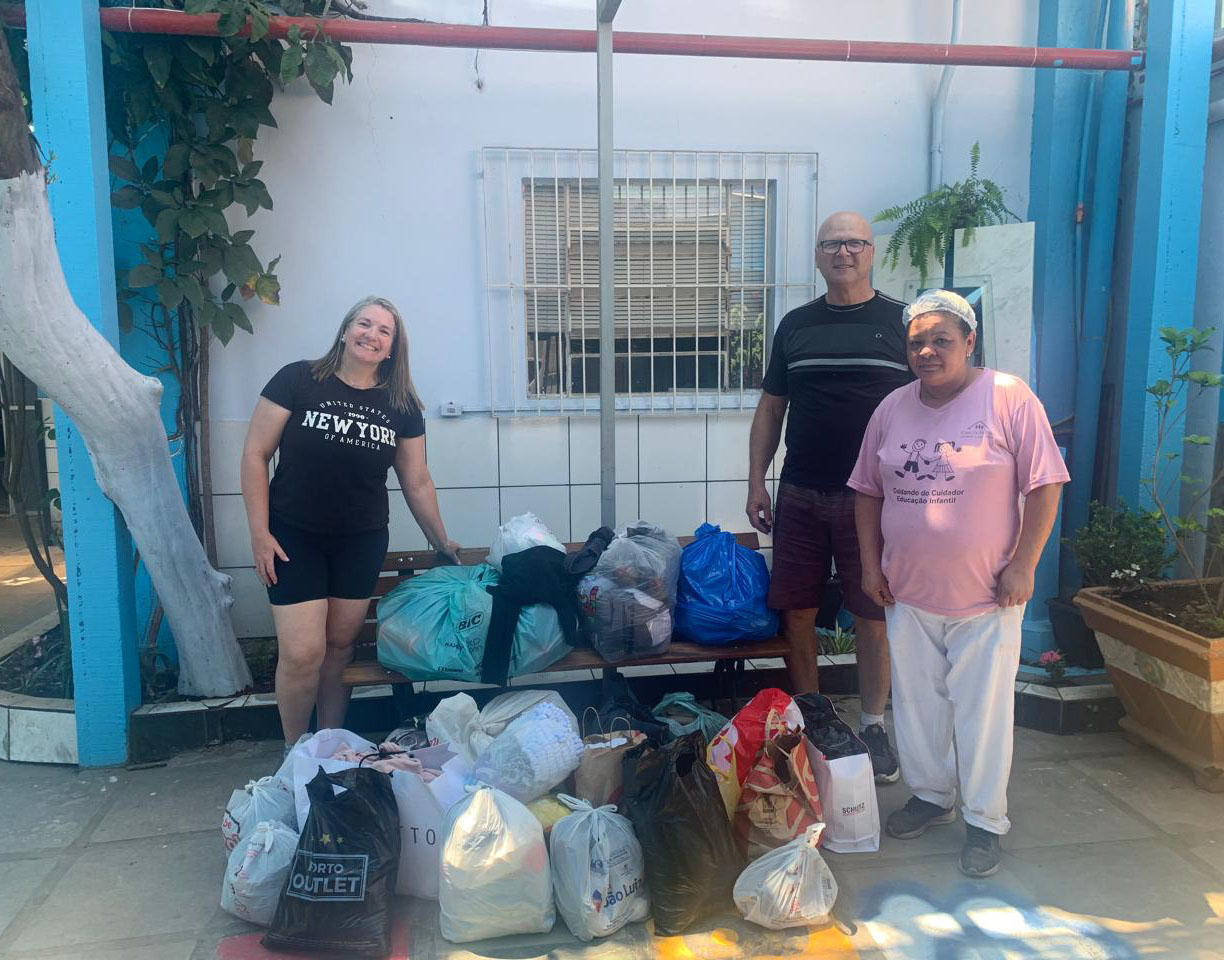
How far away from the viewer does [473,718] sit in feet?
11.3

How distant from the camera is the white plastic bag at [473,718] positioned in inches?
131

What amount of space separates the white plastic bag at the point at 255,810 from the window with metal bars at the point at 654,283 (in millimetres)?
2435

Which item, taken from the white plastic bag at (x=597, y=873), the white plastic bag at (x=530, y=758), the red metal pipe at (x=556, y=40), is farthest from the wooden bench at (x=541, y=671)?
the red metal pipe at (x=556, y=40)

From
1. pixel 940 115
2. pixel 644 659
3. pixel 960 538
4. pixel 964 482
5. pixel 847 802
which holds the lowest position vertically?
pixel 847 802

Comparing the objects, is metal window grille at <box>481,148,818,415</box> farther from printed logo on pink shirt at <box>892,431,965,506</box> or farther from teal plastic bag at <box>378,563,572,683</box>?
printed logo on pink shirt at <box>892,431,965,506</box>

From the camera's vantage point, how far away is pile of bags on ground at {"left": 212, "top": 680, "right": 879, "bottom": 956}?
8.68ft

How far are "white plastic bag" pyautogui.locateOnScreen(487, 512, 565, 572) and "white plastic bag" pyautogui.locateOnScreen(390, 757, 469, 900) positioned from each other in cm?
110

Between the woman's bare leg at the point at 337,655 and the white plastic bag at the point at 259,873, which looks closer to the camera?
the white plastic bag at the point at 259,873

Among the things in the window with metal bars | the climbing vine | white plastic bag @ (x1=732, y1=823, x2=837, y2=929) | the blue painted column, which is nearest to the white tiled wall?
the window with metal bars

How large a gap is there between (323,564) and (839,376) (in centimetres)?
207

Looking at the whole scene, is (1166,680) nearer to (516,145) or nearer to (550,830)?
(550,830)

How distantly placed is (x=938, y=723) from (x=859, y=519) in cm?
74

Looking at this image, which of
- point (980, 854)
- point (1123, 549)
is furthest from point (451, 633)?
point (1123, 549)

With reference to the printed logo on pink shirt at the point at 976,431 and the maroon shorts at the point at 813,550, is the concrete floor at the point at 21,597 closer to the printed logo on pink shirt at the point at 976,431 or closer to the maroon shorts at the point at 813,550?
the maroon shorts at the point at 813,550
